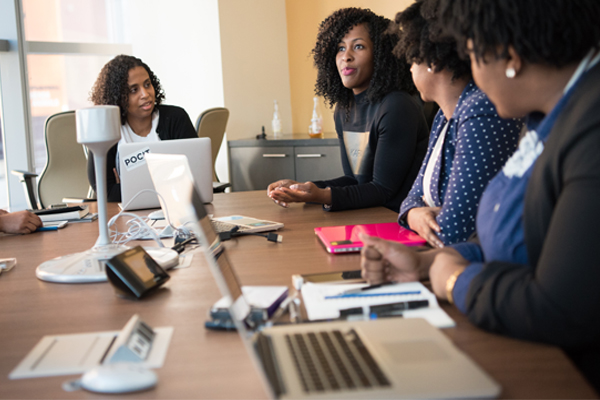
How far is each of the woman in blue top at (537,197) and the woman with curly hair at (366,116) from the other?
0.95 meters

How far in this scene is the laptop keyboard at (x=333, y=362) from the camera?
656mm

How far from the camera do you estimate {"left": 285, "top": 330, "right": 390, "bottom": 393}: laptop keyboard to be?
656mm

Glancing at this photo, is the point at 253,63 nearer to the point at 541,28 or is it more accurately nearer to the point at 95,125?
the point at 95,125

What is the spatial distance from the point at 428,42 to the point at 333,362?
44.8 inches

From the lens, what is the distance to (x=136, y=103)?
10.1ft

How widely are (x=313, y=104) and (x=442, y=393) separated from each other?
4.27m

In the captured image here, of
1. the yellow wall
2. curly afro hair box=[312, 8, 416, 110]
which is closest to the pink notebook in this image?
curly afro hair box=[312, 8, 416, 110]

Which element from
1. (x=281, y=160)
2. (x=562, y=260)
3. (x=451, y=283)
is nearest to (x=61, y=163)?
(x=281, y=160)

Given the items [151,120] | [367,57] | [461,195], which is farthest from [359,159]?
[151,120]

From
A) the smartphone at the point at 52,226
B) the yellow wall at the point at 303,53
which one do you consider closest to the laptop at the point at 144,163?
the smartphone at the point at 52,226

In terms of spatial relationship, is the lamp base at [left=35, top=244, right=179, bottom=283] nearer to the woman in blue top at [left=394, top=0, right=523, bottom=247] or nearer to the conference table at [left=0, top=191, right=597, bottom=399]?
the conference table at [left=0, top=191, right=597, bottom=399]

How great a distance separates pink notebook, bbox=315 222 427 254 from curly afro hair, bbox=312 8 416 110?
0.80 m

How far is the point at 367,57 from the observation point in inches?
92.8

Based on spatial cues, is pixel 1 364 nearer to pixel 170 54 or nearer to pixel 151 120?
pixel 151 120
